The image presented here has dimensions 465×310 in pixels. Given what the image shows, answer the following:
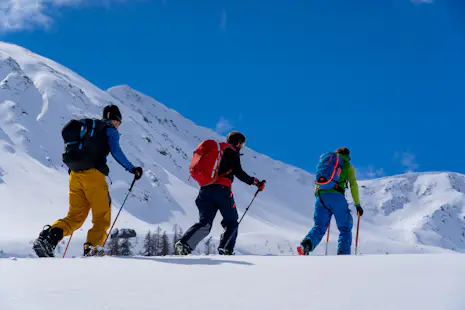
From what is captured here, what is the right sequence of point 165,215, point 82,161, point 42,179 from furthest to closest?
1. point 165,215
2. point 42,179
3. point 82,161

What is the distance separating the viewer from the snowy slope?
Answer: 8.97 ft

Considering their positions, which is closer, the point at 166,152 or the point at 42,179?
the point at 42,179

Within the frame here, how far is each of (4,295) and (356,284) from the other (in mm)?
2372

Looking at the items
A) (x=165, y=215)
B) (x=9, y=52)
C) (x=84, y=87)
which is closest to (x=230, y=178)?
(x=165, y=215)

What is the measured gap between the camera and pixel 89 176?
19.6ft

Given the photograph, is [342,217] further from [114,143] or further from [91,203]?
[91,203]

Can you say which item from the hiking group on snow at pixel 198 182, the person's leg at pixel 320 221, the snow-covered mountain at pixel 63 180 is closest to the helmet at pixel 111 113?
the hiking group on snow at pixel 198 182

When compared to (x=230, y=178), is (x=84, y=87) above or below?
above

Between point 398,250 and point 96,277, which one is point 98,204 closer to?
point 96,277

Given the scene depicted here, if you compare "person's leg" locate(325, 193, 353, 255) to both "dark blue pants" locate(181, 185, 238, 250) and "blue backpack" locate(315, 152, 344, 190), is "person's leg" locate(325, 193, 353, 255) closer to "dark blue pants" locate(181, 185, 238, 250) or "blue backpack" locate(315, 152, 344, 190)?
"blue backpack" locate(315, 152, 344, 190)

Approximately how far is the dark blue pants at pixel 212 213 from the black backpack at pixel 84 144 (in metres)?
1.76

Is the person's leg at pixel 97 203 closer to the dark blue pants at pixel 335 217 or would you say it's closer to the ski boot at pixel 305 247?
the ski boot at pixel 305 247

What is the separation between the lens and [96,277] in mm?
3658

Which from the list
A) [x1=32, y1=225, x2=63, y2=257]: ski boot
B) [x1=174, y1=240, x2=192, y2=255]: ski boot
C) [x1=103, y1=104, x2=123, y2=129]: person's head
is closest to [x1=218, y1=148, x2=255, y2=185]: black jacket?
[x1=174, y1=240, x2=192, y2=255]: ski boot
